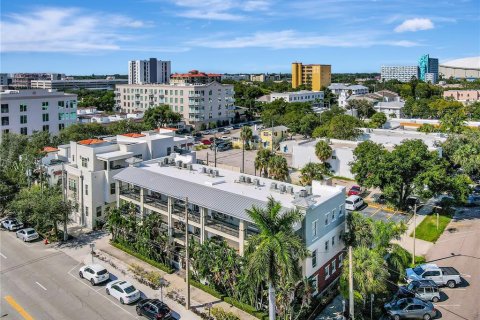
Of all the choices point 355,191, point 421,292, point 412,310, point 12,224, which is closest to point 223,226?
point 412,310

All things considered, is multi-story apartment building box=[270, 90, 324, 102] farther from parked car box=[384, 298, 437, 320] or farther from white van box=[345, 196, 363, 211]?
parked car box=[384, 298, 437, 320]

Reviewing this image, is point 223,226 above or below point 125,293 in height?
above

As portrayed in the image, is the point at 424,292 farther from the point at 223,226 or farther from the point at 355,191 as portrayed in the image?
the point at 355,191

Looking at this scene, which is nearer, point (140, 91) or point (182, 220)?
point (182, 220)

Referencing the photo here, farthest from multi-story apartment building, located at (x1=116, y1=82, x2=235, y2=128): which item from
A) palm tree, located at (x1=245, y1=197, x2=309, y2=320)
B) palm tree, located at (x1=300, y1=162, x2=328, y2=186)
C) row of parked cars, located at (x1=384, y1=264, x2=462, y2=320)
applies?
palm tree, located at (x1=245, y1=197, x2=309, y2=320)

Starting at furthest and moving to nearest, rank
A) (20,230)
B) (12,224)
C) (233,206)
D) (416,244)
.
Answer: (12,224) → (20,230) → (416,244) → (233,206)

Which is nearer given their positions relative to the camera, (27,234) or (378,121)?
(27,234)

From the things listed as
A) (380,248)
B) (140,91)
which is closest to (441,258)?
(380,248)

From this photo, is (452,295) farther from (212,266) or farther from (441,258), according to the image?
(212,266)
